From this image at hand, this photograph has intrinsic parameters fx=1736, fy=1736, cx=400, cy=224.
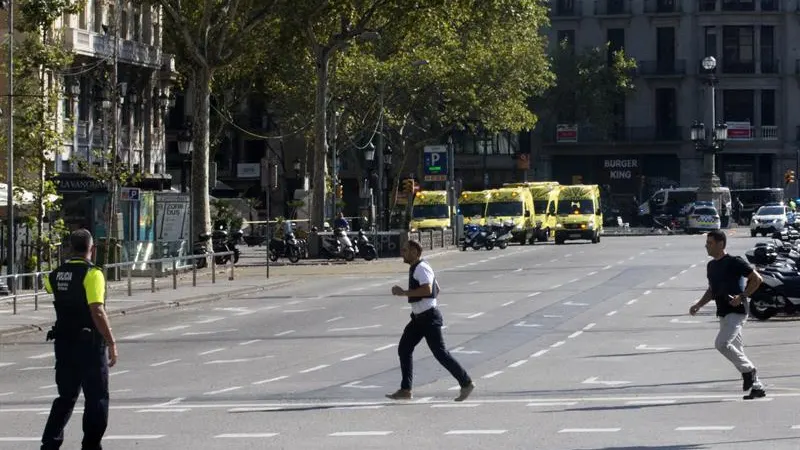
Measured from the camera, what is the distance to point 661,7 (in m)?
103

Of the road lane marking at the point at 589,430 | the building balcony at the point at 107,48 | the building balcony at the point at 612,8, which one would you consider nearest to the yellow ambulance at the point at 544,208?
the building balcony at the point at 107,48

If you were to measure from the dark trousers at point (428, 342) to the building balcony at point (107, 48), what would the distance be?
135 ft

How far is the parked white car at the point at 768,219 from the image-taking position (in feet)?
242

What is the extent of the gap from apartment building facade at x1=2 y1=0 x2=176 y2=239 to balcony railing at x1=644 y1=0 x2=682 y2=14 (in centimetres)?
3857

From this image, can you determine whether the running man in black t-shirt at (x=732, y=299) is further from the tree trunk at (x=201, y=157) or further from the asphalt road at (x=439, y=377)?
the tree trunk at (x=201, y=157)

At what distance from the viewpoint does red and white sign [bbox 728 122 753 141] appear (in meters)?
101

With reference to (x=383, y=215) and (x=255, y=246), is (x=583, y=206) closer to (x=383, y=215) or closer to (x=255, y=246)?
(x=383, y=215)

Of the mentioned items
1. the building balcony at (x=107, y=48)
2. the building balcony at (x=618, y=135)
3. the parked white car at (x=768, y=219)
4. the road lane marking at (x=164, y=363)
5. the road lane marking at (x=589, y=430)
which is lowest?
the road lane marking at (x=164, y=363)

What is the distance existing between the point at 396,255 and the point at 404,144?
2287 centimetres

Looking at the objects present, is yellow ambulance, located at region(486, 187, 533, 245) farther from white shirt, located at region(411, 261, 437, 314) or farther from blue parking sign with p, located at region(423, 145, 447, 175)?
white shirt, located at region(411, 261, 437, 314)

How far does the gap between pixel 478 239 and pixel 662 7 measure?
4222 cm

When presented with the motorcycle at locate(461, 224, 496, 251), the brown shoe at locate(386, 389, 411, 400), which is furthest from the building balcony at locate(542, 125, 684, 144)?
the brown shoe at locate(386, 389, 411, 400)

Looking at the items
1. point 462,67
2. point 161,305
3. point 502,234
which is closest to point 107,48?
point 502,234

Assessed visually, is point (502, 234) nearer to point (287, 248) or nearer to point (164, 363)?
point (287, 248)
